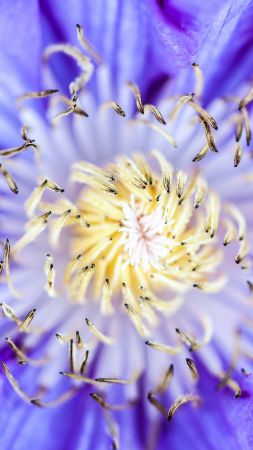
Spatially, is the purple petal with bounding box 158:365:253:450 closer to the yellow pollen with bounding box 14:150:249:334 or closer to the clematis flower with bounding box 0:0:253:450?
the clematis flower with bounding box 0:0:253:450

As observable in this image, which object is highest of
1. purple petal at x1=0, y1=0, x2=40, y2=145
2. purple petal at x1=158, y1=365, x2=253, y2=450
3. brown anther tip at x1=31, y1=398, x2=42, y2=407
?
purple petal at x1=0, y1=0, x2=40, y2=145

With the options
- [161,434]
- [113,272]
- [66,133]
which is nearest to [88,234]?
[113,272]

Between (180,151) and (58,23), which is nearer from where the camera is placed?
(58,23)

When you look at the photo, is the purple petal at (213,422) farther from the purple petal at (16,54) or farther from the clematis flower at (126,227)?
the purple petal at (16,54)

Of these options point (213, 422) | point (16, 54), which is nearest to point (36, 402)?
point (213, 422)

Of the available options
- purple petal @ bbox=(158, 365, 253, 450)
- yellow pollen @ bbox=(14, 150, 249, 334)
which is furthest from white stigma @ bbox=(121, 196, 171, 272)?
purple petal @ bbox=(158, 365, 253, 450)

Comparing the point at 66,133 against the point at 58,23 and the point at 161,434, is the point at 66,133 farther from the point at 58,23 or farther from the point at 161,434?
the point at 161,434

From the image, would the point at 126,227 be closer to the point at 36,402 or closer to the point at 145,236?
the point at 145,236
